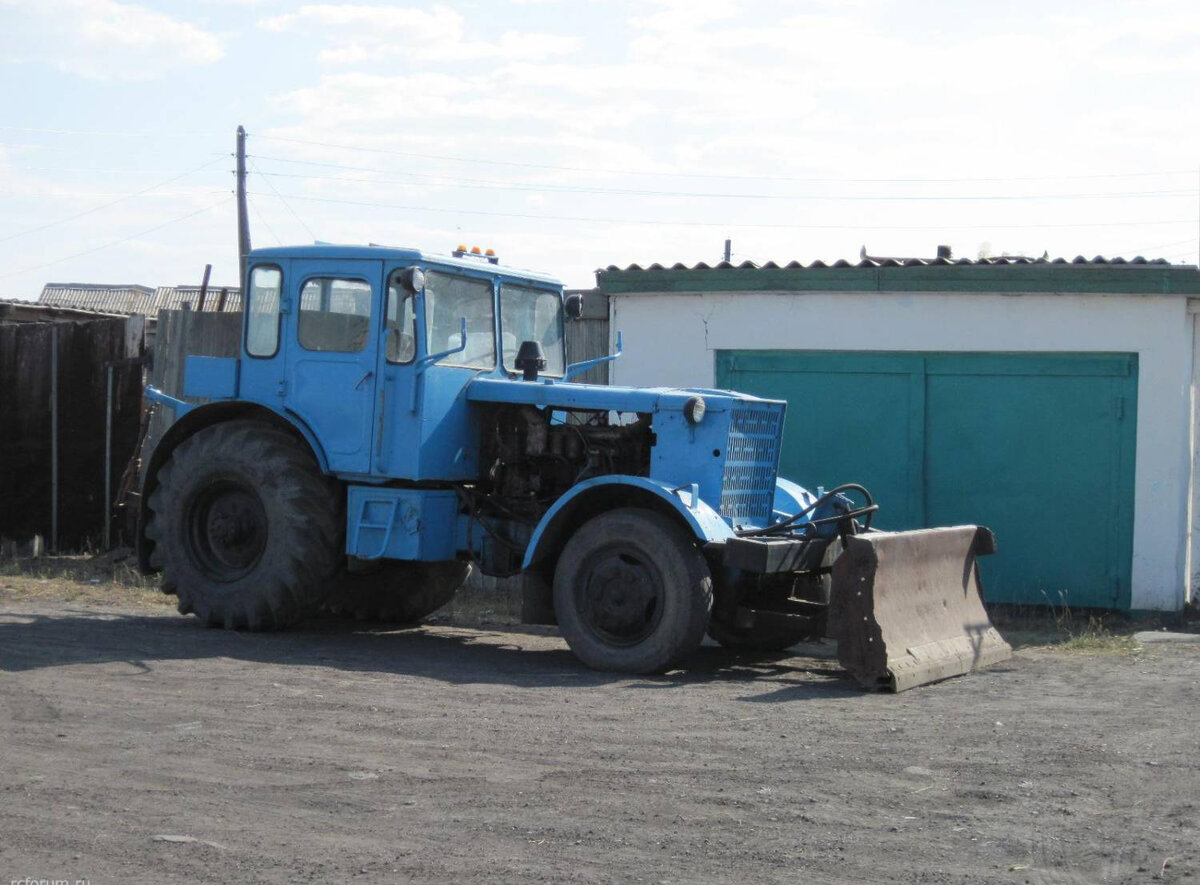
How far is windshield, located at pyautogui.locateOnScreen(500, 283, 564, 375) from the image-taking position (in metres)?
10.6

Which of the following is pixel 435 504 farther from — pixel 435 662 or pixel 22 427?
pixel 22 427

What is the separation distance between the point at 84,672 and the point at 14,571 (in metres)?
6.39

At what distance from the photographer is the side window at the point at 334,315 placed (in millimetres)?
10156

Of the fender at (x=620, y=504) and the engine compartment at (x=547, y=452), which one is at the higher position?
the engine compartment at (x=547, y=452)

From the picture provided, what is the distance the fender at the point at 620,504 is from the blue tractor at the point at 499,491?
18mm

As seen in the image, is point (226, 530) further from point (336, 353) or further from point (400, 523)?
point (336, 353)

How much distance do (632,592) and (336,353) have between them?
2767 millimetres

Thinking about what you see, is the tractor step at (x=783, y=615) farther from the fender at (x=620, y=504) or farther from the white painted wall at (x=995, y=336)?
the white painted wall at (x=995, y=336)

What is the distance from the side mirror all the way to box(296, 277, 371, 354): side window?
489 millimetres

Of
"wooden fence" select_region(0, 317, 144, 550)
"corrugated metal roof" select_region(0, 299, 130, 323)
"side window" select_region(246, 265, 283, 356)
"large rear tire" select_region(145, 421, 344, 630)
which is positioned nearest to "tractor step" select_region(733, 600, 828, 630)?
"large rear tire" select_region(145, 421, 344, 630)

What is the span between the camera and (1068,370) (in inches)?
492

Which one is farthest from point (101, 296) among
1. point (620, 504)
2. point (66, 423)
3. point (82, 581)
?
point (620, 504)

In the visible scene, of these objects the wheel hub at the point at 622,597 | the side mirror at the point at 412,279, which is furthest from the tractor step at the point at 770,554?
the side mirror at the point at 412,279

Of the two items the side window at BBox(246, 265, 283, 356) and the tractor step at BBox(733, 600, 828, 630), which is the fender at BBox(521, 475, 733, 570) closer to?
the tractor step at BBox(733, 600, 828, 630)
